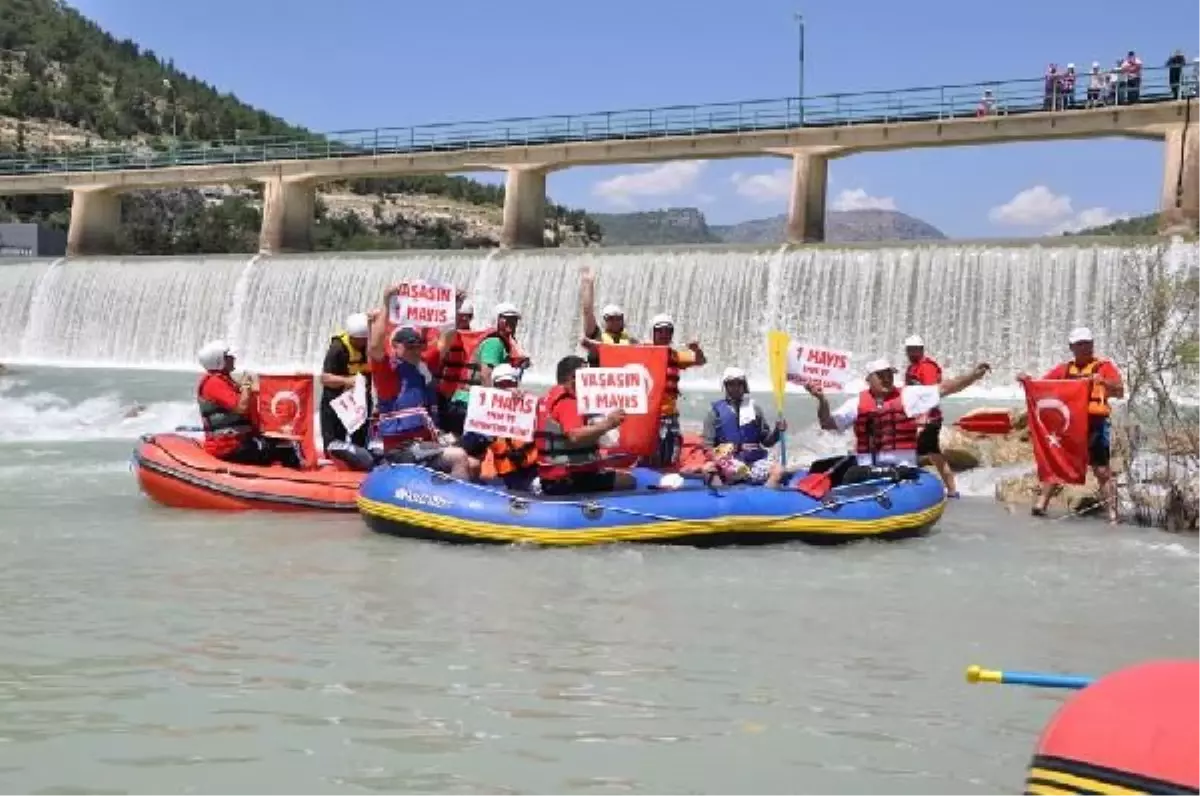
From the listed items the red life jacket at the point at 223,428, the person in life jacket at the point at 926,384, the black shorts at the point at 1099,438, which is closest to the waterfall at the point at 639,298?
the person in life jacket at the point at 926,384

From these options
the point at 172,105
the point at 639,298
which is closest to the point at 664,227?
the point at 172,105

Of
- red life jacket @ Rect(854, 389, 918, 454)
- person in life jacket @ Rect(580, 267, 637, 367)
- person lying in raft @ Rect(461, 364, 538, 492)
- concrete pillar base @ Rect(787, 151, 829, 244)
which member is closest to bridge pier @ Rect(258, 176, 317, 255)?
concrete pillar base @ Rect(787, 151, 829, 244)

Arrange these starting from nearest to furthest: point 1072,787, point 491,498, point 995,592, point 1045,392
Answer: point 1072,787
point 995,592
point 491,498
point 1045,392

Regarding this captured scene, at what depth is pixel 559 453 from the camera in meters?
8.72

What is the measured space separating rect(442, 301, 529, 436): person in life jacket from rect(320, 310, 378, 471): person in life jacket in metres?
0.71

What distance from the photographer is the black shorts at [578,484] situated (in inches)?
345

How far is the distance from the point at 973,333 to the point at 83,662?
707 inches

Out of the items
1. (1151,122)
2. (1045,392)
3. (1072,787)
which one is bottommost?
(1072,787)

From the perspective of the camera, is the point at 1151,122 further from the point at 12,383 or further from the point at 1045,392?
the point at 12,383

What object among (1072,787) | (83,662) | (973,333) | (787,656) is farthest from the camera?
(973,333)

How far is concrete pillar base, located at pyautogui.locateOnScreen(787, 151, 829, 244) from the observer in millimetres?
28078

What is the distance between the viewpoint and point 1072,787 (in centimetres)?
271

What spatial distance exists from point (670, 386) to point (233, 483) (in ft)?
11.2

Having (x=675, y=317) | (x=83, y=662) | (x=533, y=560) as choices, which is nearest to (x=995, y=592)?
(x=533, y=560)
